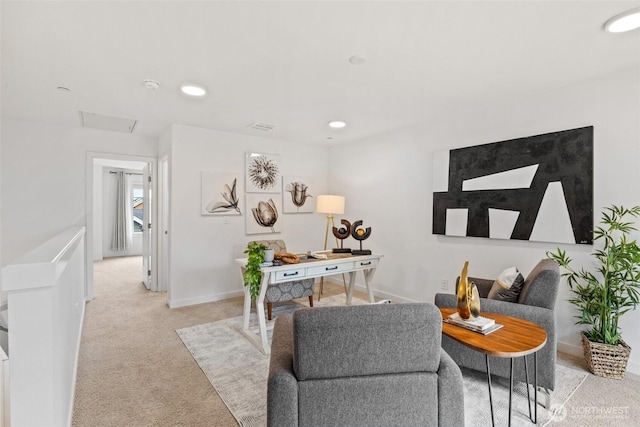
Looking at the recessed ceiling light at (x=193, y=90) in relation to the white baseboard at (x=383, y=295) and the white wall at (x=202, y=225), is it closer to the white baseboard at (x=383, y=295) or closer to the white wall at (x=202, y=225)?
the white wall at (x=202, y=225)

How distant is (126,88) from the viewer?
9.16 feet

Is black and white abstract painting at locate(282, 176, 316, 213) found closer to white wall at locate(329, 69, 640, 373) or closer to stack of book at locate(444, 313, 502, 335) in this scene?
white wall at locate(329, 69, 640, 373)

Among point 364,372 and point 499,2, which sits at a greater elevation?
point 499,2

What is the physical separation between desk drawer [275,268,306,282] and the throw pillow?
62.7 inches

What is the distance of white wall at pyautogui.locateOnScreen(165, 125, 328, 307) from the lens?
3.95 metres

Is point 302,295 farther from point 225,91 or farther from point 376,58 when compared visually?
point 376,58

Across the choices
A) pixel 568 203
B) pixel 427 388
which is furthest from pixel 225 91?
pixel 568 203

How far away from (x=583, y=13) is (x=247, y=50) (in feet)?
6.64

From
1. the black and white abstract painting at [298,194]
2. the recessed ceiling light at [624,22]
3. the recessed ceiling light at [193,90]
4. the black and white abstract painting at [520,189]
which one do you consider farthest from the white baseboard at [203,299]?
the recessed ceiling light at [624,22]

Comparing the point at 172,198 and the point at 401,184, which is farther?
the point at 401,184

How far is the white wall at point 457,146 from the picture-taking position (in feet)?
8.07

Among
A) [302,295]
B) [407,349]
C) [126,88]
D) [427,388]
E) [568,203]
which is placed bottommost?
[302,295]

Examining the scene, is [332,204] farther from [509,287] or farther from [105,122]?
[105,122]

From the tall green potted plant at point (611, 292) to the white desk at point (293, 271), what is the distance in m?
1.81
